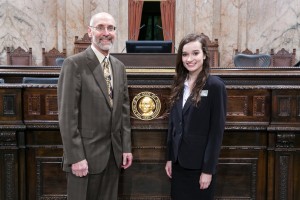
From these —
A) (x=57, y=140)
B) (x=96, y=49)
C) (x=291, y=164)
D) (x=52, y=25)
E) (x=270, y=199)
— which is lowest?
(x=270, y=199)

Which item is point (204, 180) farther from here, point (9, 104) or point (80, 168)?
point (9, 104)

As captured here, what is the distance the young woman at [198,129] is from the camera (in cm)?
202

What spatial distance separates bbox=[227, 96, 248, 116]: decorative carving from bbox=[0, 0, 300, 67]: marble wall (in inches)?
279

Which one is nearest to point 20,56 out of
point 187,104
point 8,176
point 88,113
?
point 8,176

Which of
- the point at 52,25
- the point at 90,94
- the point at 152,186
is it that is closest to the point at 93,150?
the point at 90,94

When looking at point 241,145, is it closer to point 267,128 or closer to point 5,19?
point 267,128

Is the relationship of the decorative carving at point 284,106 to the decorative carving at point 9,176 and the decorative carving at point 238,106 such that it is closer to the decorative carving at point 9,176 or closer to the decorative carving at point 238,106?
the decorative carving at point 238,106

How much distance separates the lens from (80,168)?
6.62 feet

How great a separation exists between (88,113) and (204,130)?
2.28ft

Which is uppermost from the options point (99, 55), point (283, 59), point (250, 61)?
point (283, 59)

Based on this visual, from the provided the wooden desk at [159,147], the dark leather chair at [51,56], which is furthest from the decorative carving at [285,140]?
the dark leather chair at [51,56]

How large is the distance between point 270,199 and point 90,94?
159cm

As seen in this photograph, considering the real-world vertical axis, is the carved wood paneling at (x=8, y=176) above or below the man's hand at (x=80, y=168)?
below

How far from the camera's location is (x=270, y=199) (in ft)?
8.66
